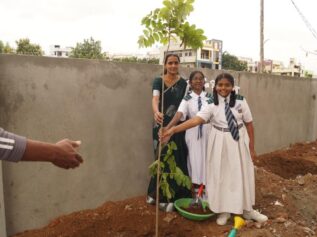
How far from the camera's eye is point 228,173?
12.2 feet

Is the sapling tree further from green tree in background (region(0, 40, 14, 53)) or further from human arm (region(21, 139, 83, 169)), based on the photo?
green tree in background (region(0, 40, 14, 53))

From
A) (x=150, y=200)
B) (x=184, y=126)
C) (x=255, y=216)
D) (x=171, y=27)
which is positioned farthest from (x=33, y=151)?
(x=255, y=216)

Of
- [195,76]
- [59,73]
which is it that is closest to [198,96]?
[195,76]

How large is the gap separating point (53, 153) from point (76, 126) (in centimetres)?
208

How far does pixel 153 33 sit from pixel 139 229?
1967 millimetres

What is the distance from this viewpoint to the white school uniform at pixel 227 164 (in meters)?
3.68

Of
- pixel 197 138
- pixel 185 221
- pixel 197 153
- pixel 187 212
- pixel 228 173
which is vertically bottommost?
pixel 185 221

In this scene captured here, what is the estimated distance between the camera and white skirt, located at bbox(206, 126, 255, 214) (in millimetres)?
3682

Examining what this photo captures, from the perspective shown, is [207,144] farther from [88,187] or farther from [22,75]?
[22,75]

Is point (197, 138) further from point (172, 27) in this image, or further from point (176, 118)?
point (172, 27)

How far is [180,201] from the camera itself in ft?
13.3

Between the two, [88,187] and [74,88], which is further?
[88,187]

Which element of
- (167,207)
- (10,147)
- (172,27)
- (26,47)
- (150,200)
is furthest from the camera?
(26,47)

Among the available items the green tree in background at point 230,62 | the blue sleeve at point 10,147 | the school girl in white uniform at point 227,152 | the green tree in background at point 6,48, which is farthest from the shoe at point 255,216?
the green tree in background at point 230,62
